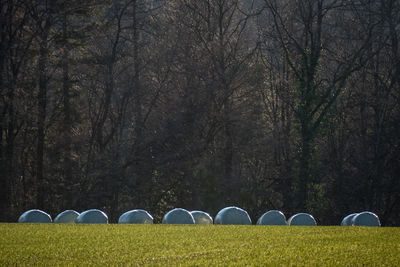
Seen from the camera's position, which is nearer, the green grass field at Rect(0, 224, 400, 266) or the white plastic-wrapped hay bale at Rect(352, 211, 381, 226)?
the green grass field at Rect(0, 224, 400, 266)

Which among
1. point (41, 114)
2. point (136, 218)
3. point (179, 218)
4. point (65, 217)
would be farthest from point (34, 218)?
point (41, 114)

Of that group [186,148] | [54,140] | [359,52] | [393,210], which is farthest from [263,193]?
[54,140]

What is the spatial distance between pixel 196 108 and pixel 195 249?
23.4 metres

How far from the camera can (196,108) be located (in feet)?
105

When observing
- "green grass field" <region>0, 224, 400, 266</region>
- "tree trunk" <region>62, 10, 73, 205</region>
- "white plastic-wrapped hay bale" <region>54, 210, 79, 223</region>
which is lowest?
"white plastic-wrapped hay bale" <region>54, 210, 79, 223</region>

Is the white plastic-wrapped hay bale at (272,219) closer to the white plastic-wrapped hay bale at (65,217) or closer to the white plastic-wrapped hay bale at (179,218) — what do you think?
the white plastic-wrapped hay bale at (179,218)

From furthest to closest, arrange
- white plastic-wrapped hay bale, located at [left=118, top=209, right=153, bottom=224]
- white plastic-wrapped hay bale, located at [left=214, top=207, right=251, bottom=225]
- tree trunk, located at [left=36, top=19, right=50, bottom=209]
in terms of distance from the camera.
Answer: tree trunk, located at [left=36, top=19, right=50, bottom=209], white plastic-wrapped hay bale, located at [left=214, top=207, right=251, bottom=225], white plastic-wrapped hay bale, located at [left=118, top=209, right=153, bottom=224]

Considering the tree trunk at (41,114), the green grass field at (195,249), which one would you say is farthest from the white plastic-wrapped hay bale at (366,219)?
the tree trunk at (41,114)

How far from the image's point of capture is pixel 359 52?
96.6 ft

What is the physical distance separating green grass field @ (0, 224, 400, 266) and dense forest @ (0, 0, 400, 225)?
17.3m

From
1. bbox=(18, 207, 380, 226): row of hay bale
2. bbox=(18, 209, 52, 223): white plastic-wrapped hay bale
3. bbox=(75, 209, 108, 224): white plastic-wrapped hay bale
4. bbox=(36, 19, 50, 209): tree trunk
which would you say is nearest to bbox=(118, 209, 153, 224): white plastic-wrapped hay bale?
bbox=(18, 207, 380, 226): row of hay bale

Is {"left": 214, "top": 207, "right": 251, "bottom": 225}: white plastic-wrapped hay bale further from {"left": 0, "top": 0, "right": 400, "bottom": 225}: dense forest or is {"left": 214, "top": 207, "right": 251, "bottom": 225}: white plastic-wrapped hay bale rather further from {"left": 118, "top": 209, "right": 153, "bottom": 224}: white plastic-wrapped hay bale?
{"left": 0, "top": 0, "right": 400, "bottom": 225}: dense forest

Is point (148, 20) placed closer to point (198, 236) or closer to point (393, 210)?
point (393, 210)

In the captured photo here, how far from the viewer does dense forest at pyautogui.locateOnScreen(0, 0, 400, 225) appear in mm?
28766
